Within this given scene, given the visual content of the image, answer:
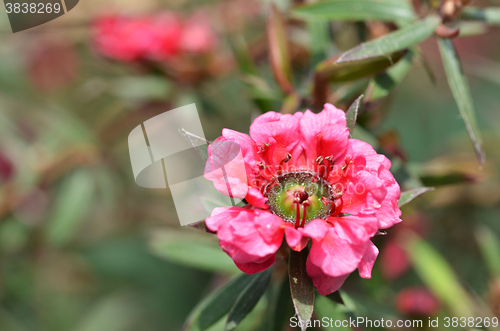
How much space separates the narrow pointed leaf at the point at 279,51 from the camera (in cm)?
121

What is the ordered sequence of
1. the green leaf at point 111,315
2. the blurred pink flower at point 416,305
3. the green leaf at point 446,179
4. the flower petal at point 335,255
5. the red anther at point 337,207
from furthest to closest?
the green leaf at point 111,315, the blurred pink flower at point 416,305, the green leaf at point 446,179, the red anther at point 337,207, the flower petal at point 335,255

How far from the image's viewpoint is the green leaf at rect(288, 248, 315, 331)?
706 millimetres

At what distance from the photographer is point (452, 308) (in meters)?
1.42

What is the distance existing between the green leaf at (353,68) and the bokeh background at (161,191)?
3.1 inches

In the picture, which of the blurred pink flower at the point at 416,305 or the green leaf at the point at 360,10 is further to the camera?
the blurred pink flower at the point at 416,305

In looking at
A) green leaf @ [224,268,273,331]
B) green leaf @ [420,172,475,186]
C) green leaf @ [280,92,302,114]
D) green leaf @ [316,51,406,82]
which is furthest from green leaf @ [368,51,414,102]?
green leaf @ [224,268,273,331]

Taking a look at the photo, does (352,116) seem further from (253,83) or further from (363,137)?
(253,83)

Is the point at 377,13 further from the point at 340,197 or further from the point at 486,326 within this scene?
Result: the point at 486,326

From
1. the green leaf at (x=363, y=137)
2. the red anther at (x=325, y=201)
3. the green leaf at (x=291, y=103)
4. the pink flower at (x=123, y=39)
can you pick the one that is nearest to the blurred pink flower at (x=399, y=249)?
the green leaf at (x=363, y=137)

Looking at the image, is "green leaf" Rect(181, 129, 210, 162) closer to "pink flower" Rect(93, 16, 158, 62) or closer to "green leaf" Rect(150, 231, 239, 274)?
"green leaf" Rect(150, 231, 239, 274)

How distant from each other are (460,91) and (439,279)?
2.69 feet

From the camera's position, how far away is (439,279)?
1472 mm

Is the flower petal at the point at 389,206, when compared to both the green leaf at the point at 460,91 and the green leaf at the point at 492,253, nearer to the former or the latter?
the green leaf at the point at 460,91

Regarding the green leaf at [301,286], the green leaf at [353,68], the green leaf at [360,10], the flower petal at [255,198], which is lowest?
the green leaf at [301,286]
